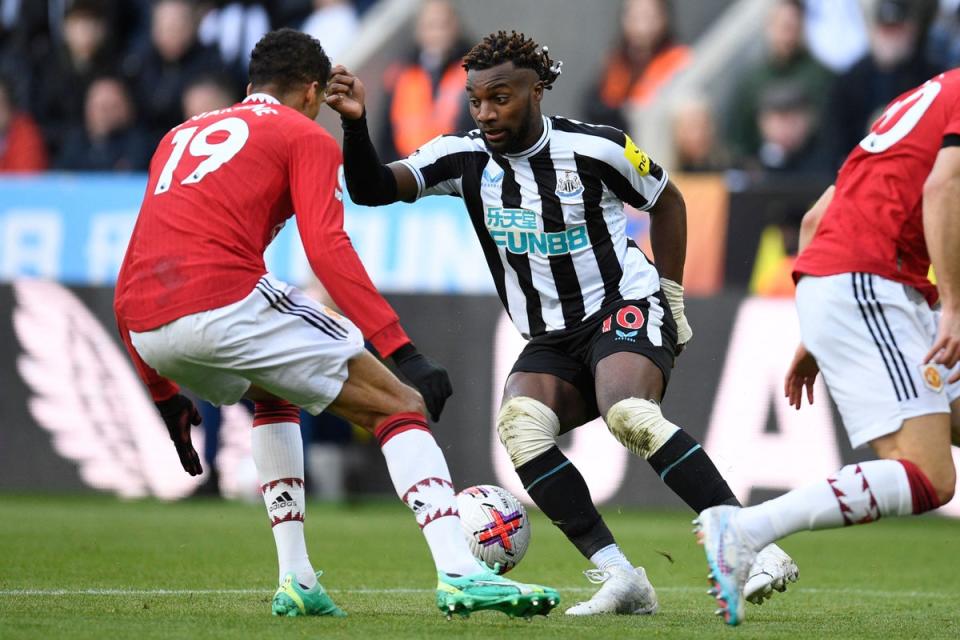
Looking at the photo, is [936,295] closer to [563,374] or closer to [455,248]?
[563,374]

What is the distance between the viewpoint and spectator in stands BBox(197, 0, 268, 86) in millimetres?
15328

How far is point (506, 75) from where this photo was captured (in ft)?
20.1

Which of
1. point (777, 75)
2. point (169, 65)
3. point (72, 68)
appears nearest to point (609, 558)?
point (777, 75)

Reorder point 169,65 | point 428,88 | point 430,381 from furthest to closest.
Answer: point 169,65 → point 428,88 → point 430,381

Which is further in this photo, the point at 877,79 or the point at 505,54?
the point at 877,79

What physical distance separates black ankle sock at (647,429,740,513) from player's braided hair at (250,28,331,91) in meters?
1.89

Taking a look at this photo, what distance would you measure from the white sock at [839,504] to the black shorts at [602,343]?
1338 mm

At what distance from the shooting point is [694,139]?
1301 cm

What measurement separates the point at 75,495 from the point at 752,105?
22.0ft

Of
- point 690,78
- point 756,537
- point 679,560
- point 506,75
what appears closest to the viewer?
point 756,537

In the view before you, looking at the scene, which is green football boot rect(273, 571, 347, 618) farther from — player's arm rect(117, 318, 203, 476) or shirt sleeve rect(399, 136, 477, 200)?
shirt sleeve rect(399, 136, 477, 200)

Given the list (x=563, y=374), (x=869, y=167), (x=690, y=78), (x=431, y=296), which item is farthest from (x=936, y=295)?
(x=690, y=78)

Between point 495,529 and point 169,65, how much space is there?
1008 cm

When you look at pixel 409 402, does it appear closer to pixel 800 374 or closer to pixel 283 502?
pixel 283 502
